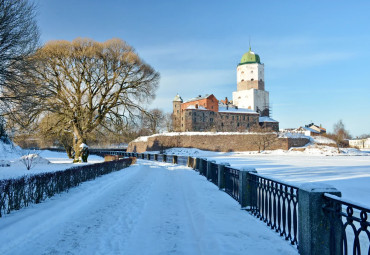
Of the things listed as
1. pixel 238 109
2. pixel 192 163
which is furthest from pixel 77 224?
pixel 238 109

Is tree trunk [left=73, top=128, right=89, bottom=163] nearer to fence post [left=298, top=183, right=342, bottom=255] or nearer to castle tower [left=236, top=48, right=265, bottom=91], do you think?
fence post [left=298, top=183, right=342, bottom=255]

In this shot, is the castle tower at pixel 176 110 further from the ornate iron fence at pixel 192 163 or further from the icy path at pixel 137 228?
the icy path at pixel 137 228

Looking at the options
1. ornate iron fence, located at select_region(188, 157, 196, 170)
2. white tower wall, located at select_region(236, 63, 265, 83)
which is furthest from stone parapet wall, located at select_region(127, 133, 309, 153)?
white tower wall, located at select_region(236, 63, 265, 83)

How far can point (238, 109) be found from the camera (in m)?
86.3

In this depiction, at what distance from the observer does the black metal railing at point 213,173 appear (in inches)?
498

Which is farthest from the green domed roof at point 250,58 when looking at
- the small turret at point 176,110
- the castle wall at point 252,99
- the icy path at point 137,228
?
the icy path at point 137,228

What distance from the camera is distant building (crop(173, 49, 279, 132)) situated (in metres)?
76.9

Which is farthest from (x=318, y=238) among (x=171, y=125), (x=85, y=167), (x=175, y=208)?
(x=171, y=125)

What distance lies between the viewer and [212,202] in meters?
8.36

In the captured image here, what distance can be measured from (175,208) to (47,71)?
20127mm

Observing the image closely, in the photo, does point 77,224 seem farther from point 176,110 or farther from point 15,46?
point 176,110

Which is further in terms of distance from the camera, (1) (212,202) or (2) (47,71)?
(2) (47,71)

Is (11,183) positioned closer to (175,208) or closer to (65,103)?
(175,208)

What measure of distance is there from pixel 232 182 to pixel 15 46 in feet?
40.9
